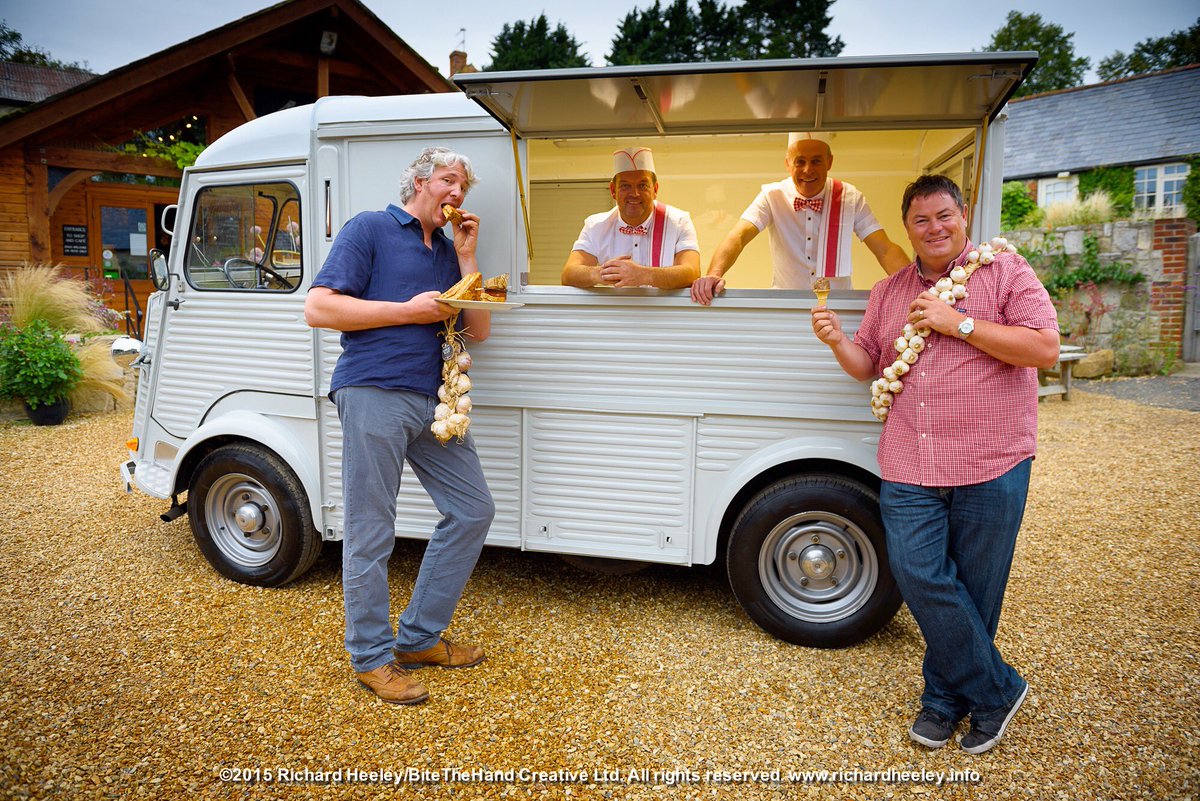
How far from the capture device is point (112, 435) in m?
7.95

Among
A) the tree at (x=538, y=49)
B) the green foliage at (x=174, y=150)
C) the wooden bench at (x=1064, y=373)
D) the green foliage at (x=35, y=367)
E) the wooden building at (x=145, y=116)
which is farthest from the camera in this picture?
the tree at (x=538, y=49)

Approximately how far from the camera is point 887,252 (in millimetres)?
3639

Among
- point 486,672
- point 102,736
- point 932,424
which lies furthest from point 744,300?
point 102,736

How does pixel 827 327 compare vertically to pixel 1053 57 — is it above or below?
below

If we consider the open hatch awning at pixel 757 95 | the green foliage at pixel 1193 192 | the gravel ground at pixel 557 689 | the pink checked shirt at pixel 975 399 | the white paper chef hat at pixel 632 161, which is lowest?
the gravel ground at pixel 557 689

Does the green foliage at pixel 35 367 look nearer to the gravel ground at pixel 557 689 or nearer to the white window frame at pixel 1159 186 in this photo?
the gravel ground at pixel 557 689

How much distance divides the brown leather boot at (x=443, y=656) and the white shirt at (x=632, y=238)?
2.05 meters

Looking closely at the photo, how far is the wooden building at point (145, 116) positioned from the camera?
433 inches

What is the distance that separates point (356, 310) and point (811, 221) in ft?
7.89

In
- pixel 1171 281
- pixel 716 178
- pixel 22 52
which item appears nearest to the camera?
pixel 716 178

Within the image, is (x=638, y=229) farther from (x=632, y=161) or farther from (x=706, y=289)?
(x=706, y=289)

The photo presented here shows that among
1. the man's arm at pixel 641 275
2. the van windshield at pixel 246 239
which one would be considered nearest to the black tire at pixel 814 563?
the man's arm at pixel 641 275

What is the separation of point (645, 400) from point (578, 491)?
A: 1.85 feet

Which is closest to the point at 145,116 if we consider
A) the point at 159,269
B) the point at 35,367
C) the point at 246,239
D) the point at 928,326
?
the point at 35,367
